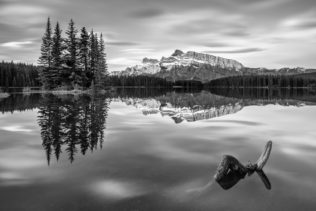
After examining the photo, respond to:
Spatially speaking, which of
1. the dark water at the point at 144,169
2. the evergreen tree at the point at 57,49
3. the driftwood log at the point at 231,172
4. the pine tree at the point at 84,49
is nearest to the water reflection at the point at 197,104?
the dark water at the point at 144,169

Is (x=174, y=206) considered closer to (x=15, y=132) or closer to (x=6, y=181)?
(x=6, y=181)

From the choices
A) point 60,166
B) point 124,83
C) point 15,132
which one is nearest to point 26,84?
point 124,83

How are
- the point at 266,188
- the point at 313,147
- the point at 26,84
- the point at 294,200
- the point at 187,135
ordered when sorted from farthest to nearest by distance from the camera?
the point at 26,84 < the point at 187,135 < the point at 313,147 < the point at 266,188 < the point at 294,200

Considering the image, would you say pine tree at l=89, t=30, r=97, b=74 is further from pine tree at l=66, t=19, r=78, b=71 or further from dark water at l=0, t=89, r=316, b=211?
dark water at l=0, t=89, r=316, b=211

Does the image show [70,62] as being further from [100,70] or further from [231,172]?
[231,172]

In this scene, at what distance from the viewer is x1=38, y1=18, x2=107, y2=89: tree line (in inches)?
2936

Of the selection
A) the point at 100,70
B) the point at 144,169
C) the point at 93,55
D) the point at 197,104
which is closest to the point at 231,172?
the point at 144,169

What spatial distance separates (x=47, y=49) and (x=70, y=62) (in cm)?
868

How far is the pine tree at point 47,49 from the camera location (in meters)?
77.1

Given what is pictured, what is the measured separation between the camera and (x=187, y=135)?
19.7 m

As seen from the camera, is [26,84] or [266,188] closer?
[266,188]

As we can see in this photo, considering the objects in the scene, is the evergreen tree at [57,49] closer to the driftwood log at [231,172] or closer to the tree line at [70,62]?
the tree line at [70,62]

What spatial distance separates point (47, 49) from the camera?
78.4 meters

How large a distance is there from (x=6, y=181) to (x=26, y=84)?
125098 millimetres
